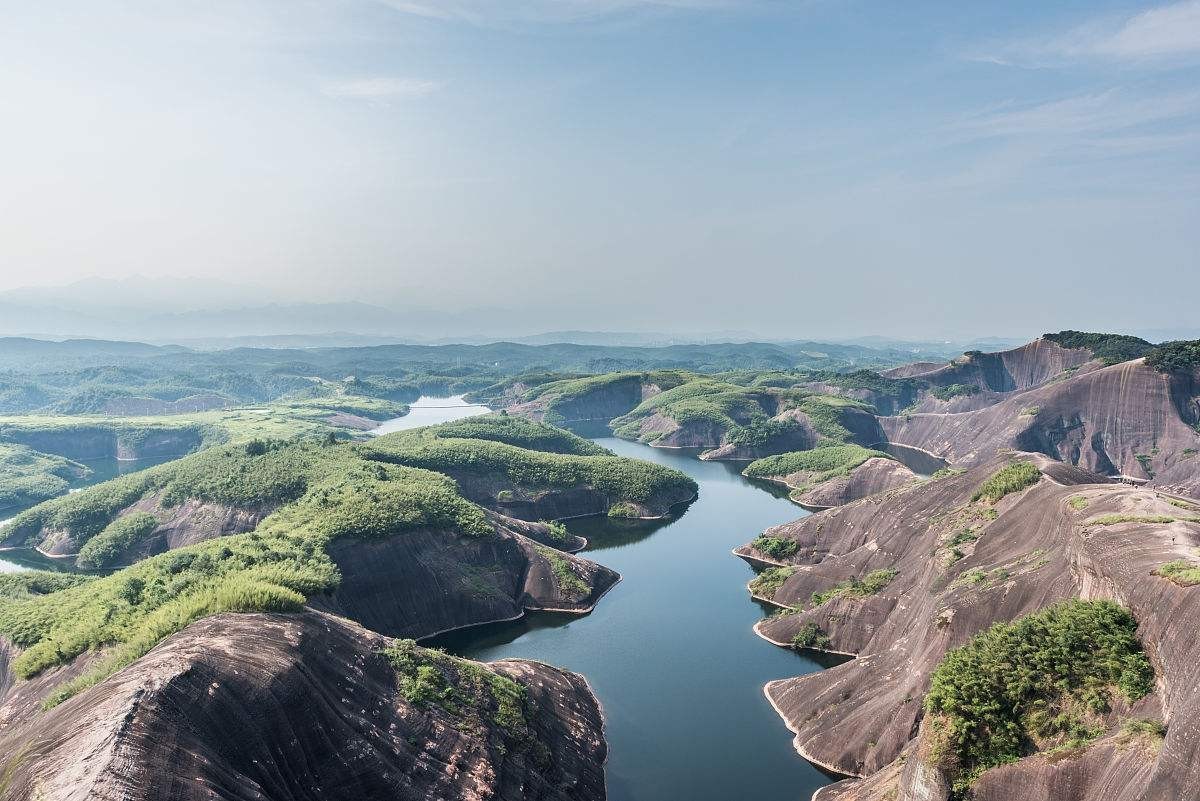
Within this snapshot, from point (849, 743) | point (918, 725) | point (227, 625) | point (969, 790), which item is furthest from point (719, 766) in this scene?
point (227, 625)

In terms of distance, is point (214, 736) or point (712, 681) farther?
point (712, 681)

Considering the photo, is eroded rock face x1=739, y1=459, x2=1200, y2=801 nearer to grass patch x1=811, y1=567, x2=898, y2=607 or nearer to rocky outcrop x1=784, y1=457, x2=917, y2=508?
grass patch x1=811, y1=567, x2=898, y2=607

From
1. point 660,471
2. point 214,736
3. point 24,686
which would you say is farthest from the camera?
point 660,471

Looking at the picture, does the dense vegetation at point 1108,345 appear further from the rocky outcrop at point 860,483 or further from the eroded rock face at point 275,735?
the eroded rock face at point 275,735

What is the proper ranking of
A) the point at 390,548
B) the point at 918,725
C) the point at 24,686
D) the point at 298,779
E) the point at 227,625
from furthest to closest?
the point at 390,548
the point at 24,686
the point at 918,725
the point at 227,625
the point at 298,779

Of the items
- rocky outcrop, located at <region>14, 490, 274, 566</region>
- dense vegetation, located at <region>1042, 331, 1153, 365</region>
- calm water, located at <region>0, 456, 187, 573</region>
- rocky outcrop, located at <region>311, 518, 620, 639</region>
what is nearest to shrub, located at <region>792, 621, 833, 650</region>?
rocky outcrop, located at <region>311, 518, 620, 639</region>

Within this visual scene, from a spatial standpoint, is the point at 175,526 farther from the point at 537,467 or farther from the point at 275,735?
the point at 275,735

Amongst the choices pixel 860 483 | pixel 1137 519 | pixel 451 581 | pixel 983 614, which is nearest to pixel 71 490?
pixel 451 581

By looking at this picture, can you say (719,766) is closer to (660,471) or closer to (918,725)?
(918,725)
